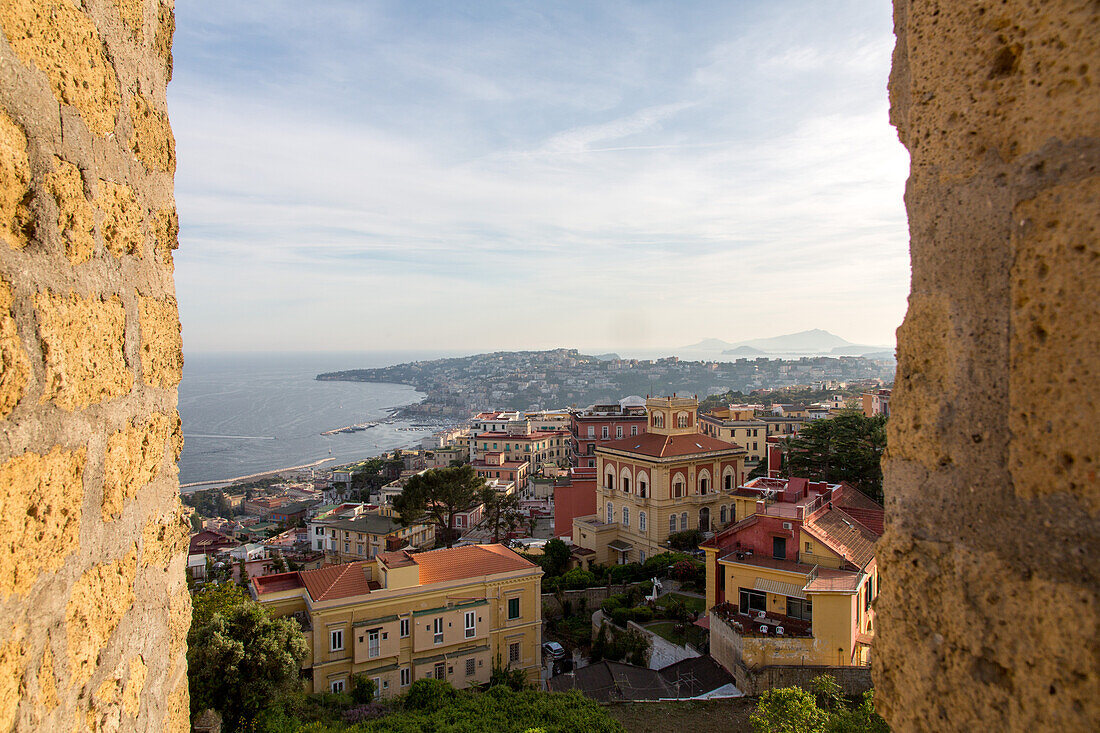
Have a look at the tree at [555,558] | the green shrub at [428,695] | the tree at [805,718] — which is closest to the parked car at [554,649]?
the tree at [555,558]

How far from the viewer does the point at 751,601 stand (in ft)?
46.9

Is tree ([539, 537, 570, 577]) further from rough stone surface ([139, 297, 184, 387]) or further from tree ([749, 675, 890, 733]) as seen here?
rough stone surface ([139, 297, 184, 387])

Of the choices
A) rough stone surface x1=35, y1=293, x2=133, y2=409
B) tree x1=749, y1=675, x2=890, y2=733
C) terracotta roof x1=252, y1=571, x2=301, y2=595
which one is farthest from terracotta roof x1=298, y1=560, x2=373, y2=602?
rough stone surface x1=35, y1=293, x2=133, y2=409

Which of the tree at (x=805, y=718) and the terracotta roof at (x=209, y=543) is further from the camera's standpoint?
the terracotta roof at (x=209, y=543)

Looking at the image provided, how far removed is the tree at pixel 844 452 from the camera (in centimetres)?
2362

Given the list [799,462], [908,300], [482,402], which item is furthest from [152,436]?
[482,402]

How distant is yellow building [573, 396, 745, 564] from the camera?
2486cm

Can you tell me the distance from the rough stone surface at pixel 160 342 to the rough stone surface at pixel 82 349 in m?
0.10

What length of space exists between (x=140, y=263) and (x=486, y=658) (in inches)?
626

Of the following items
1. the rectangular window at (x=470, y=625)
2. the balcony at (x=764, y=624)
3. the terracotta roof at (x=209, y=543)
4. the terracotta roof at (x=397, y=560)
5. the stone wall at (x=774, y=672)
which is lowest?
the terracotta roof at (x=209, y=543)

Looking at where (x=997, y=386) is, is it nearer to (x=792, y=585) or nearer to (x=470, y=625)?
(x=792, y=585)

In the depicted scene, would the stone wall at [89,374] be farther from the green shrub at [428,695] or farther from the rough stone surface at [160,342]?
the green shrub at [428,695]

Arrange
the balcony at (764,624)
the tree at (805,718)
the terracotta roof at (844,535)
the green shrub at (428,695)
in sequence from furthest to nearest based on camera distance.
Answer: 1. the terracotta roof at (844,535)
2. the balcony at (764,624)
3. the green shrub at (428,695)
4. the tree at (805,718)

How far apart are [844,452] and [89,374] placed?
25594 mm
